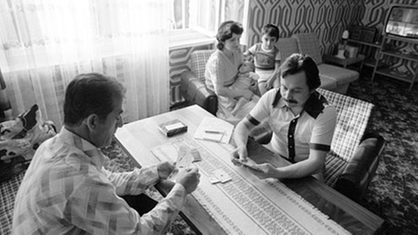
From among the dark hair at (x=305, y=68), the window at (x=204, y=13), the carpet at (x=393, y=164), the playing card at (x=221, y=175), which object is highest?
the window at (x=204, y=13)

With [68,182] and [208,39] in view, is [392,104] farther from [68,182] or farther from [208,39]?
[68,182]

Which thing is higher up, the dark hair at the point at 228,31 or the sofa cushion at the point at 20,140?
the dark hair at the point at 228,31

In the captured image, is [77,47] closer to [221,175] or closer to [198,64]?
[198,64]

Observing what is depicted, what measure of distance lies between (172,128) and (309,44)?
337 centimetres

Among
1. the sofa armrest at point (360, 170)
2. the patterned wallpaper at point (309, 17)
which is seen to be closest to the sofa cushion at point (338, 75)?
the patterned wallpaper at point (309, 17)

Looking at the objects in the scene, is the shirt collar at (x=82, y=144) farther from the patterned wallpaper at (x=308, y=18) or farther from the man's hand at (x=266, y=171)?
the patterned wallpaper at (x=308, y=18)

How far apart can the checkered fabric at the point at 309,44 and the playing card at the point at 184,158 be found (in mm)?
3311

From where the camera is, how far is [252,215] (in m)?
1.10

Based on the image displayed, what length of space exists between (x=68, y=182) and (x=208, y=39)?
291 cm

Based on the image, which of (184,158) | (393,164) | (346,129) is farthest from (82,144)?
(393,164)

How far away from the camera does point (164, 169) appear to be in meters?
1.27

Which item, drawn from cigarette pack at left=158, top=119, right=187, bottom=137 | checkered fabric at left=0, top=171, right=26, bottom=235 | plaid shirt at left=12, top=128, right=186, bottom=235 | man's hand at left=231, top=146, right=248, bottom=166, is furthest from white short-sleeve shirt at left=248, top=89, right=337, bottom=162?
checkered fabric at left=0, top=171, right=26, bottom=235

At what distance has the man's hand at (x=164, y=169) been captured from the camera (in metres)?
1.26

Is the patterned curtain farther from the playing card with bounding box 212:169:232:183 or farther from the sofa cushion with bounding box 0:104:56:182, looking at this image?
the playing card with bounding box 212:169:232:183
